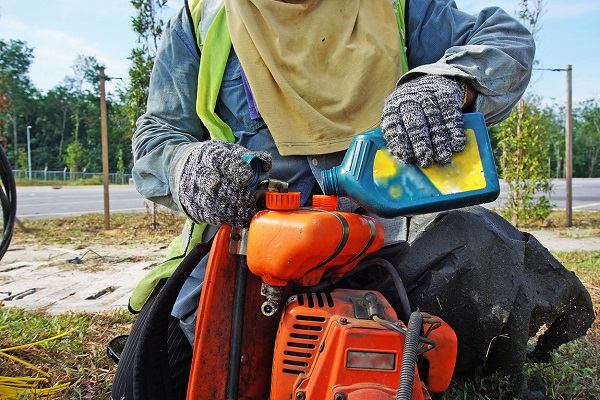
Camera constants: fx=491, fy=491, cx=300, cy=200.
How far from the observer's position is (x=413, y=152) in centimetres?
112

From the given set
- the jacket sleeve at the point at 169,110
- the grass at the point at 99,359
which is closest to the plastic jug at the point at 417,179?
the jacket sleeve at the point at 169,110

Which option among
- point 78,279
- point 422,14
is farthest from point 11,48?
point 422,14

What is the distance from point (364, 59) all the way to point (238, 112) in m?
0.47

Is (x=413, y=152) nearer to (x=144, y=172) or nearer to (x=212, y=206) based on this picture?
(x=212, y=206)

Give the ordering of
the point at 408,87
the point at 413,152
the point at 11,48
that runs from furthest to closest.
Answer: the point at 11,48 → the point at 408,87 → the point at 413,152

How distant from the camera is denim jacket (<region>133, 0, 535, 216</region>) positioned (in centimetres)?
146

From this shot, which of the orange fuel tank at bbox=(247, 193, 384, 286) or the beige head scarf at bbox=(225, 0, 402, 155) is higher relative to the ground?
the beige head scarf at bbox=(225, 0, 402, 155)

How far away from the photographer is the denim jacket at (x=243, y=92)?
146 centimetres

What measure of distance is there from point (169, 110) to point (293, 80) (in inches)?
20.0

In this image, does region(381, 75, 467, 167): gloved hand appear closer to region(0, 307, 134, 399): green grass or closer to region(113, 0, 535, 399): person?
region(113, 0, 535, 399): person

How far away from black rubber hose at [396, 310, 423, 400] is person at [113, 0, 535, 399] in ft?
1.78

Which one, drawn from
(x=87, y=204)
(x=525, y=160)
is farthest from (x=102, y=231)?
(x=87, y=204)

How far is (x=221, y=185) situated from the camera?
3.86 ft

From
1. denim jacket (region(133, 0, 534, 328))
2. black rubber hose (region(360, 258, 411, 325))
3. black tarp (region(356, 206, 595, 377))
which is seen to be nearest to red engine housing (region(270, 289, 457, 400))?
black rubber hose (region(360, 258, 411, 325))
